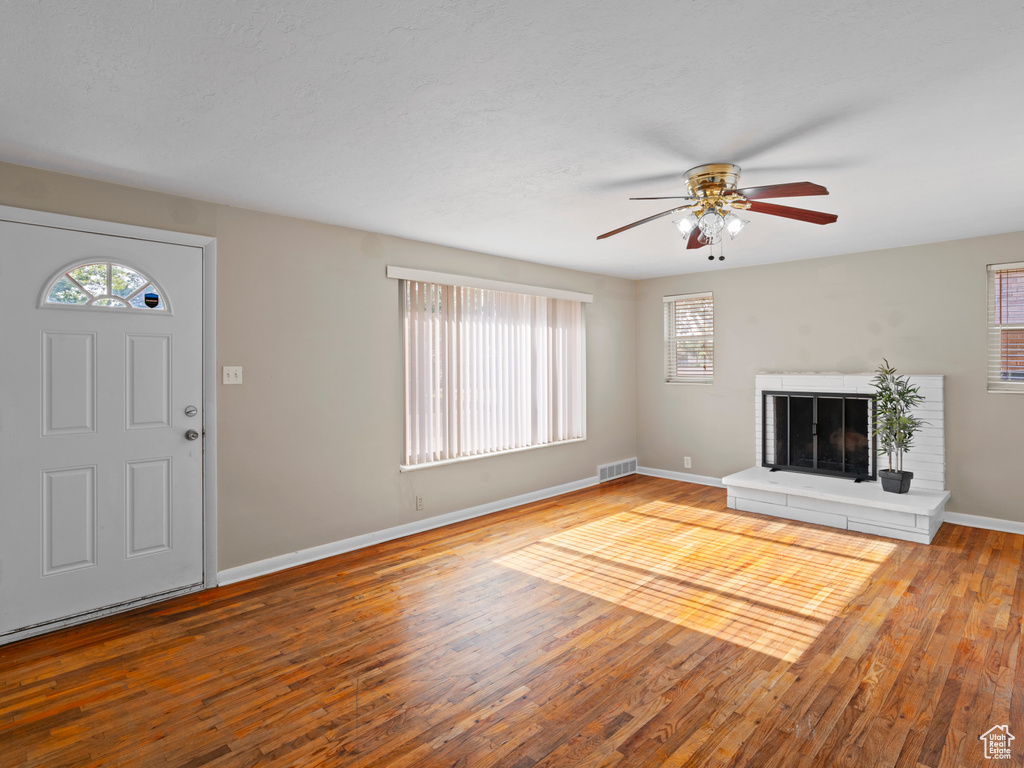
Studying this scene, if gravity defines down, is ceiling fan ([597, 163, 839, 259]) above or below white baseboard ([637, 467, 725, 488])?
above

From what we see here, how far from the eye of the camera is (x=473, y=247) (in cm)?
482

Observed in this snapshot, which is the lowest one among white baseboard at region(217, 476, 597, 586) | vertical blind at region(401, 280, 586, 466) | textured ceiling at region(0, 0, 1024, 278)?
white baseboard at region(217, 476, 597, 586)

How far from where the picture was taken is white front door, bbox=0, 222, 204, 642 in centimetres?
283

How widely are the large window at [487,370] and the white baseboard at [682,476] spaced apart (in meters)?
1.21

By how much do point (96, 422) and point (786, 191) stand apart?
12.6 feet

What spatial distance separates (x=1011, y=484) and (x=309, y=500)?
5.52 meters

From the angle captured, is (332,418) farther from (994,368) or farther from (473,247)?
(994,368)

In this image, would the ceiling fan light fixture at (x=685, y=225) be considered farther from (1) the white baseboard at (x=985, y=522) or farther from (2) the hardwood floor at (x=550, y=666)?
(1) the white baseboard at (x=985, y=522)

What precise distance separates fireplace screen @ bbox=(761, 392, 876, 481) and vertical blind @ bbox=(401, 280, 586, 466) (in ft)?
6.46

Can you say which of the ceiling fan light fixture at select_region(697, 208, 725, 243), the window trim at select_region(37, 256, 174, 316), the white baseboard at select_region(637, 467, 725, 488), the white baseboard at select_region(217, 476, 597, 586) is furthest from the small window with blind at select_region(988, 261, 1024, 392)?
the window trim at select_region(37, 256, 174, 316)

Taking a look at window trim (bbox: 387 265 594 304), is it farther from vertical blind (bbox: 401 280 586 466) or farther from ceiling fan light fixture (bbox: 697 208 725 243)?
ceiling fan light fixture (bbox: 697 208 725 243)

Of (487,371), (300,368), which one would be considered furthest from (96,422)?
(487,371)

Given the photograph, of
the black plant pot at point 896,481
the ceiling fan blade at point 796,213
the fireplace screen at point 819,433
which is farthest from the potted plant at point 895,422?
the ceiling fan blade at point 796,213

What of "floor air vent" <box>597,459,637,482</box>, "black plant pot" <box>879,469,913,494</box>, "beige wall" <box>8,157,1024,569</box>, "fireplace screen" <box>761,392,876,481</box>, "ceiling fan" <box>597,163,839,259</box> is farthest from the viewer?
"floor air vent" <box>597,459,637,482</box>
